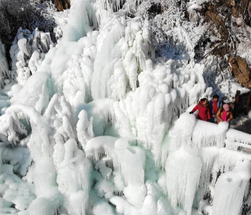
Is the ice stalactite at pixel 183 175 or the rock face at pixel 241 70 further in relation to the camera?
the rock face at pixel 241 70

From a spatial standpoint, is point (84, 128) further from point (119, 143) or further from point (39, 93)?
point (39, 93)

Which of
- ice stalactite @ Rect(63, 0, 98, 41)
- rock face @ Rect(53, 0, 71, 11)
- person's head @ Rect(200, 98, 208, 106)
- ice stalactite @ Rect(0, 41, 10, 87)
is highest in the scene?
rock face @ Rect(53, 0, 71, 11)

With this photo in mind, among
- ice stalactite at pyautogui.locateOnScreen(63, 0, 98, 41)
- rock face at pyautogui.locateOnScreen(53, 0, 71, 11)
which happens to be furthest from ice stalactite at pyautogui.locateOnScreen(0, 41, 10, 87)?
rock face at pyautogui.locateOnScreen(53, 0, 71, 11)

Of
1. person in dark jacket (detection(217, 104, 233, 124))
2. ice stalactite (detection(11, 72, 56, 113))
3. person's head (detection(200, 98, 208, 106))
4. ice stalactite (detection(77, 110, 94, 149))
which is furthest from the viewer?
ice stalactite (detection(11, 72, 56, 113))

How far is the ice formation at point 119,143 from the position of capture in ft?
22.2

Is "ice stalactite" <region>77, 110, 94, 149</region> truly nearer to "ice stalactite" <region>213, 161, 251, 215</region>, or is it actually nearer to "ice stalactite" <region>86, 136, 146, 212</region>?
"ice stalactite" <region>86, 136, 146, 212</region>

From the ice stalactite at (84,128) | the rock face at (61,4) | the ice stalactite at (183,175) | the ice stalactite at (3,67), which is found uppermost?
the rock face at (61,4)

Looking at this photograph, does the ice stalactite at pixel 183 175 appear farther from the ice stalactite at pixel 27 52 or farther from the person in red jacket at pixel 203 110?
the ice stalactite at pixel 27 52

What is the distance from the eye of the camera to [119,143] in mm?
7434

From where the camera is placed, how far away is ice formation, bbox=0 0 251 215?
6.77 metres

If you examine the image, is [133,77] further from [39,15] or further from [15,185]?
[39,15]

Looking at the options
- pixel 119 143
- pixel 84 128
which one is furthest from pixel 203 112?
pixel 84 128

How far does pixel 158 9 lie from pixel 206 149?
27.4 ft

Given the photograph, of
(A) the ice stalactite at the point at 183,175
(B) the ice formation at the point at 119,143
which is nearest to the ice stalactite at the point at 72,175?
(B) the ice formation at the point at 119,143
